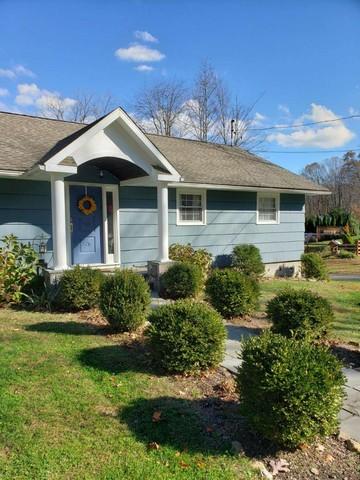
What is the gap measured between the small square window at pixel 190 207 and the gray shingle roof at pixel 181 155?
66cm

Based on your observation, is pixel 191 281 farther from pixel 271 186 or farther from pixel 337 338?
pixel 271 186

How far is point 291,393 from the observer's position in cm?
260

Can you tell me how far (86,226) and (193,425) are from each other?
7.15m

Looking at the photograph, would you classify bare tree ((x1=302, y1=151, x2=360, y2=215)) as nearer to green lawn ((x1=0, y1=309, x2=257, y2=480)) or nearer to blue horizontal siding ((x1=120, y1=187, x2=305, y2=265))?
blue horizontal siding ((x1=120, y1=187, x2=305, y2=265))

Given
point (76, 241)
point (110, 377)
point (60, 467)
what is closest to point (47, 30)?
point (76, 241)

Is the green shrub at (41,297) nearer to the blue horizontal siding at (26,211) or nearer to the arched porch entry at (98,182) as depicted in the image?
the arched porch entry at (98,182)

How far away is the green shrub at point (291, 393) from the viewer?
2580 mm

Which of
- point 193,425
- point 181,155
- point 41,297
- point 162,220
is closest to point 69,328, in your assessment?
point 41,297

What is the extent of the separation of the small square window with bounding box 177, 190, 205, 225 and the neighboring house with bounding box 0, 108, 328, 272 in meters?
0.03

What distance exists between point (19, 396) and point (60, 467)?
3.73 ft

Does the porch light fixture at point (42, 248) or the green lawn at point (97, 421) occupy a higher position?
the porch light fixture at point (42, 248)

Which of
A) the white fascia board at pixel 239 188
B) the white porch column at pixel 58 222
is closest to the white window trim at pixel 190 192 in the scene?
the white fascia board at pixel 239 188

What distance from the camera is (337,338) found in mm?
5844

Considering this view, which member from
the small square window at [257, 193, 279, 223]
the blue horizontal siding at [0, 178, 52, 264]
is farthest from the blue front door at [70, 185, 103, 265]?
the small square window at [257, 193, 279, 223]
